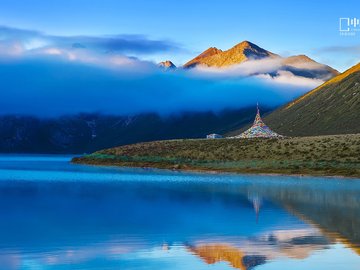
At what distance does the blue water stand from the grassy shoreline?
176 ft

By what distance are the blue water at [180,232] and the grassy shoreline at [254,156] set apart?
2109 inches

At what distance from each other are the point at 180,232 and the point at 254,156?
322ft

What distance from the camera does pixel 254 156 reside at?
12862cm

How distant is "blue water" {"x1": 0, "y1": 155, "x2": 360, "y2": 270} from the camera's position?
2377 cm

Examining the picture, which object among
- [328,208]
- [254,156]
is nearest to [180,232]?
[328,208]

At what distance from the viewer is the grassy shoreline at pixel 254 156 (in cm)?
10706

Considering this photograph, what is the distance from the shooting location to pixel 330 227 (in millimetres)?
33281

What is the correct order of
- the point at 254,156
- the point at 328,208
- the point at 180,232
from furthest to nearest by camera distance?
1. the point at 254,156
2. the point at 328,208
3. the point at 180,232

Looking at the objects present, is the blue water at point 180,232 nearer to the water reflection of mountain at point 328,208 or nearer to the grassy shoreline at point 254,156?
the water reflection of mountain at point 328,208

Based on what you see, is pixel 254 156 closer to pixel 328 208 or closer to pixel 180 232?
pixel 328 208

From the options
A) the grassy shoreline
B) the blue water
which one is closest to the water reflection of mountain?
the blue water

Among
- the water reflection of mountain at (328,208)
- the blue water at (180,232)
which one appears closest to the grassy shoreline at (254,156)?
the water reflection of mountain at (328,208)

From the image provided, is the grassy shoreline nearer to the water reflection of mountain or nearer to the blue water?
the water reflection of mountain

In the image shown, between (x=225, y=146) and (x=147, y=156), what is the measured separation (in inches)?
796
